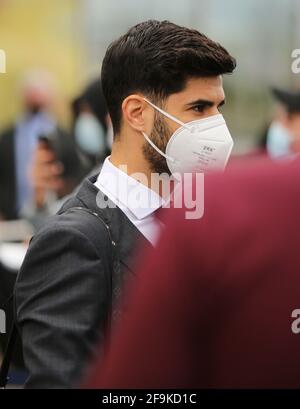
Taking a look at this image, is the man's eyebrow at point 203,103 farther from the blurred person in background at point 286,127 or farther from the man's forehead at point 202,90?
the blurred person in background at point 286,127

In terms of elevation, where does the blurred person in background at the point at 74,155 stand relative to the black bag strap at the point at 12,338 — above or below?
above

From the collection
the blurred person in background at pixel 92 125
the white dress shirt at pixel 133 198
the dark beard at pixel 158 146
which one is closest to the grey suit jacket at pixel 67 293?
the white dress shirt at pixel 133 198

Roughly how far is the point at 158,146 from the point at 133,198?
0.78 feet

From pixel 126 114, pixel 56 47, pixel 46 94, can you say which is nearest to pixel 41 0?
pixel 56 47

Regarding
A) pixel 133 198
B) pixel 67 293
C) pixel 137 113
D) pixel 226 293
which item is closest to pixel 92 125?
pixel 137 113

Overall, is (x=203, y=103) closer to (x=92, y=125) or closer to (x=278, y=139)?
(x=92, y=125)

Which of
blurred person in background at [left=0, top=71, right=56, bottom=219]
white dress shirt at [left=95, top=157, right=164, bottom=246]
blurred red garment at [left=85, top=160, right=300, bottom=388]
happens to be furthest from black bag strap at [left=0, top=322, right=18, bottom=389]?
blurred person in background at [left=0, top=71, right=56, bottom=219]

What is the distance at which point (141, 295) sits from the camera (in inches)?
53.8

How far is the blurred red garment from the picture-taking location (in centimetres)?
130

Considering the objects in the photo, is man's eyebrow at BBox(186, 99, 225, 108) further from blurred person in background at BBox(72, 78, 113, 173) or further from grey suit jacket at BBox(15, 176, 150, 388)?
blurred person in background at BBox(72, 78, 113, 173)

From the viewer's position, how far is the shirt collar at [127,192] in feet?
8.87

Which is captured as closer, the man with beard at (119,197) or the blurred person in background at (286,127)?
the man with beard at (119,197)

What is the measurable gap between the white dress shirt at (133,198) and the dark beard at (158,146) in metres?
0.12
